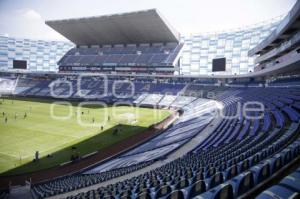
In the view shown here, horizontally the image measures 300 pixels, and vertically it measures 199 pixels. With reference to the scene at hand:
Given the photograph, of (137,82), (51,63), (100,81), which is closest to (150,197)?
(137,82)

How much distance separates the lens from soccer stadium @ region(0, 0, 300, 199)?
8480 mm

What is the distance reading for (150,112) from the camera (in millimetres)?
57375

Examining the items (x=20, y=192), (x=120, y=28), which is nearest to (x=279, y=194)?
(x=20, y=192)

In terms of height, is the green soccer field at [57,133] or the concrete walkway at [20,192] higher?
the green soccer field at [57,133]

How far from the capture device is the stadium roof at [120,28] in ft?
227

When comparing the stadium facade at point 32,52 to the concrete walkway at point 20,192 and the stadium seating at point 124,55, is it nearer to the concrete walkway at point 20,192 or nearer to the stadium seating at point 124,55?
the stadium seating at point 124,55

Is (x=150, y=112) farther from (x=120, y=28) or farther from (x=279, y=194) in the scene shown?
(x=279, y=194)

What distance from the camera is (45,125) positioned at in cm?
4147

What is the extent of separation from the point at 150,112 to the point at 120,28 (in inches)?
1294

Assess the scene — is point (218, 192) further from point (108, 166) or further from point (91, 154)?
point (91, 154)

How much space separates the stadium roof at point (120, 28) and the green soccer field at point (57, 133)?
27803 mm

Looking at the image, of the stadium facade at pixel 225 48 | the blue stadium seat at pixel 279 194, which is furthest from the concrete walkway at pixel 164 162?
the stadium facade at pixel 225 48

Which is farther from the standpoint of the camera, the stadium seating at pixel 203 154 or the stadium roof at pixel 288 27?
the stadium roof at pixel 288 27

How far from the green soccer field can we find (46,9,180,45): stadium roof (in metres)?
27.8
